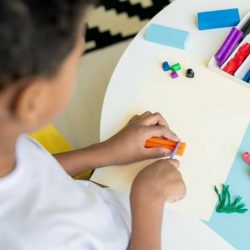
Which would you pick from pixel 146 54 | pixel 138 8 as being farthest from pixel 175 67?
pixel 138 8

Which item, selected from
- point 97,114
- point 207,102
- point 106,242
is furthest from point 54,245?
point 97,114

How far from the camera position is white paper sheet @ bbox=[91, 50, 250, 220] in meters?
0.71

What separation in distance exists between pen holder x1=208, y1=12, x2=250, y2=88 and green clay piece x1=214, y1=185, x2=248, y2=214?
0.62 ft

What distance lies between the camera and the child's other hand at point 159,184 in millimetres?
680

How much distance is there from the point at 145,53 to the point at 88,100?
1.30ft

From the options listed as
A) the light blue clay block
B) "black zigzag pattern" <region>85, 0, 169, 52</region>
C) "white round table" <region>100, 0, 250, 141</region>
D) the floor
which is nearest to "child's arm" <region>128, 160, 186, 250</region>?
"white round table" <region>100, 0, 250, 141</region>

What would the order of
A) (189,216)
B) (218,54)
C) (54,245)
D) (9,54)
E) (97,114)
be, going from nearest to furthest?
(9,54)
(54,245)
(189,216)
(218,54)
(97,114)

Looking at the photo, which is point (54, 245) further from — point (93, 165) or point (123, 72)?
point (123, 72)

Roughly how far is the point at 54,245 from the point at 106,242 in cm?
11

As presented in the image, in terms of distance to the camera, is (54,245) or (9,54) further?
(54,245)

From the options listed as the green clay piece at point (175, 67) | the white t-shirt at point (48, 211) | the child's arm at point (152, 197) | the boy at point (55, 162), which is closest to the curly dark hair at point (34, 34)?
the boy at point (55, 162)

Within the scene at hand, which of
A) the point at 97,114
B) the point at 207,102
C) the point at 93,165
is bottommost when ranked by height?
the point at 97,114

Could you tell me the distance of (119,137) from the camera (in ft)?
2.51

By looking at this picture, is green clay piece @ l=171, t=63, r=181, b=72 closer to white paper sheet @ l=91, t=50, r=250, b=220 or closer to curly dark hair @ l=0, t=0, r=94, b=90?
white paper sheet @ l=91, t=50, r=250, b=220
